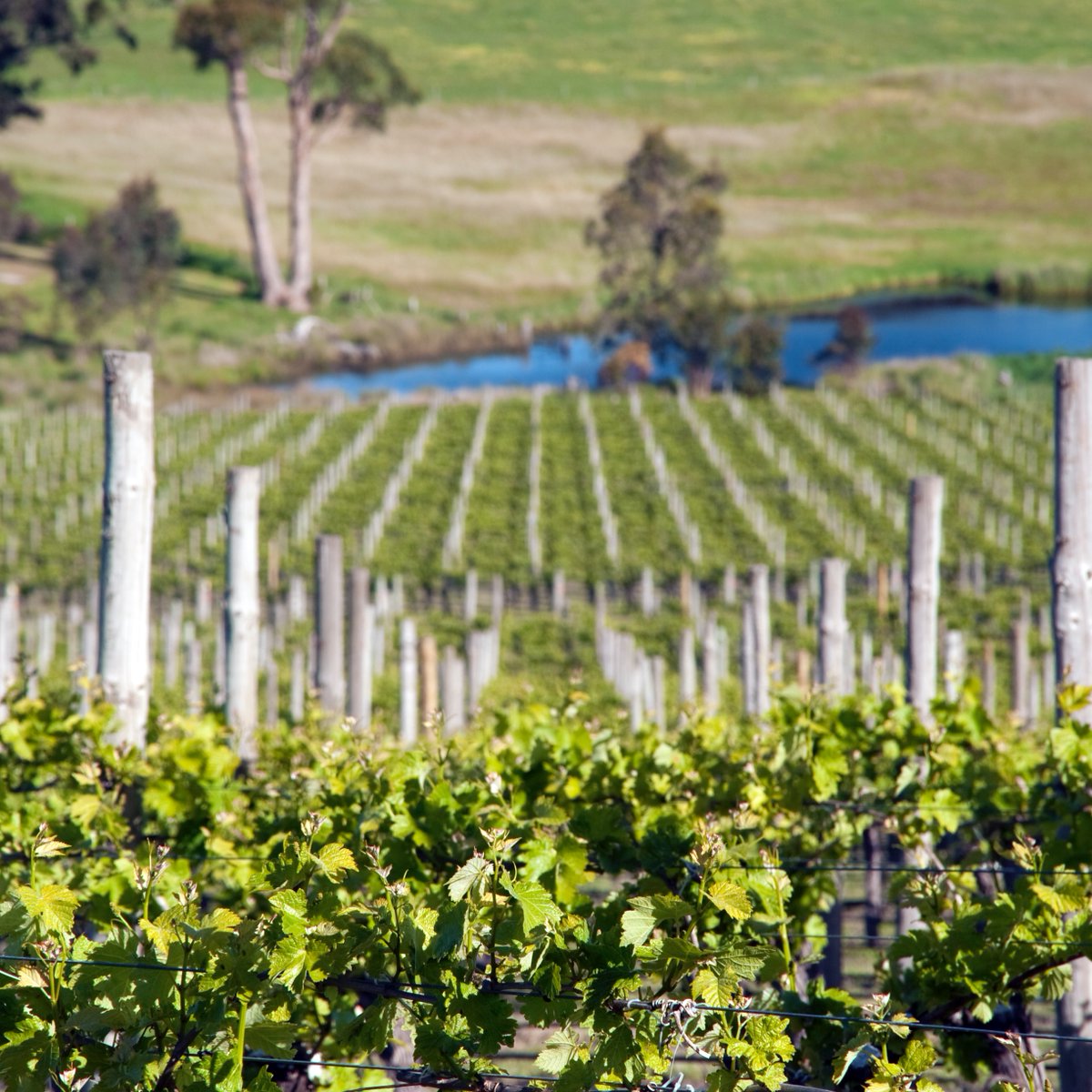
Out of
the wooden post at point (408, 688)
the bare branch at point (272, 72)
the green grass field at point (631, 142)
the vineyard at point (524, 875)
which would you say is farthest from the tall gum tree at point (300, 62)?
the vineyard at point (524, 875)

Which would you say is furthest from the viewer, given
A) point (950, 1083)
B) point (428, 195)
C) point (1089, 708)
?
point (428, 195)

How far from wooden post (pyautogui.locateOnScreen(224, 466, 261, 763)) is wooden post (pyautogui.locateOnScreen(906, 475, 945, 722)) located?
274cm

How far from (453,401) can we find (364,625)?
1267 inches

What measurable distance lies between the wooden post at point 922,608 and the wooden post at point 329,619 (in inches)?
106

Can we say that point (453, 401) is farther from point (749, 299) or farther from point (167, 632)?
point (749, 299)

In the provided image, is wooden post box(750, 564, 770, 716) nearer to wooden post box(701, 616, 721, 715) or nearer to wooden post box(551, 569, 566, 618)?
wooden post box(701, 616, 721, 715)

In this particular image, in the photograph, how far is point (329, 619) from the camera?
7.74 metres

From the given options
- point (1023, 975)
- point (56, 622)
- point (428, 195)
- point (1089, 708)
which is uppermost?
point (428, 195)

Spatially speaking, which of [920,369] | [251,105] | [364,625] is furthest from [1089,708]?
[251,105]

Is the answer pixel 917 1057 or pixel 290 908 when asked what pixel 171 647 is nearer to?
pixel 290 908

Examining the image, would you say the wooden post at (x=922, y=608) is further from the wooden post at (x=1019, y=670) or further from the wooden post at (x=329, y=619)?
the wooden post at (x=1019, y=670)

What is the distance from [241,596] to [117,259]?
142ft

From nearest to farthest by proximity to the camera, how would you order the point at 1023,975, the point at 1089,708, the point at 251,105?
the point at 1023,975
the point at 1089,708
the point at 251,105

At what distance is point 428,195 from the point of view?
82.6 metres
